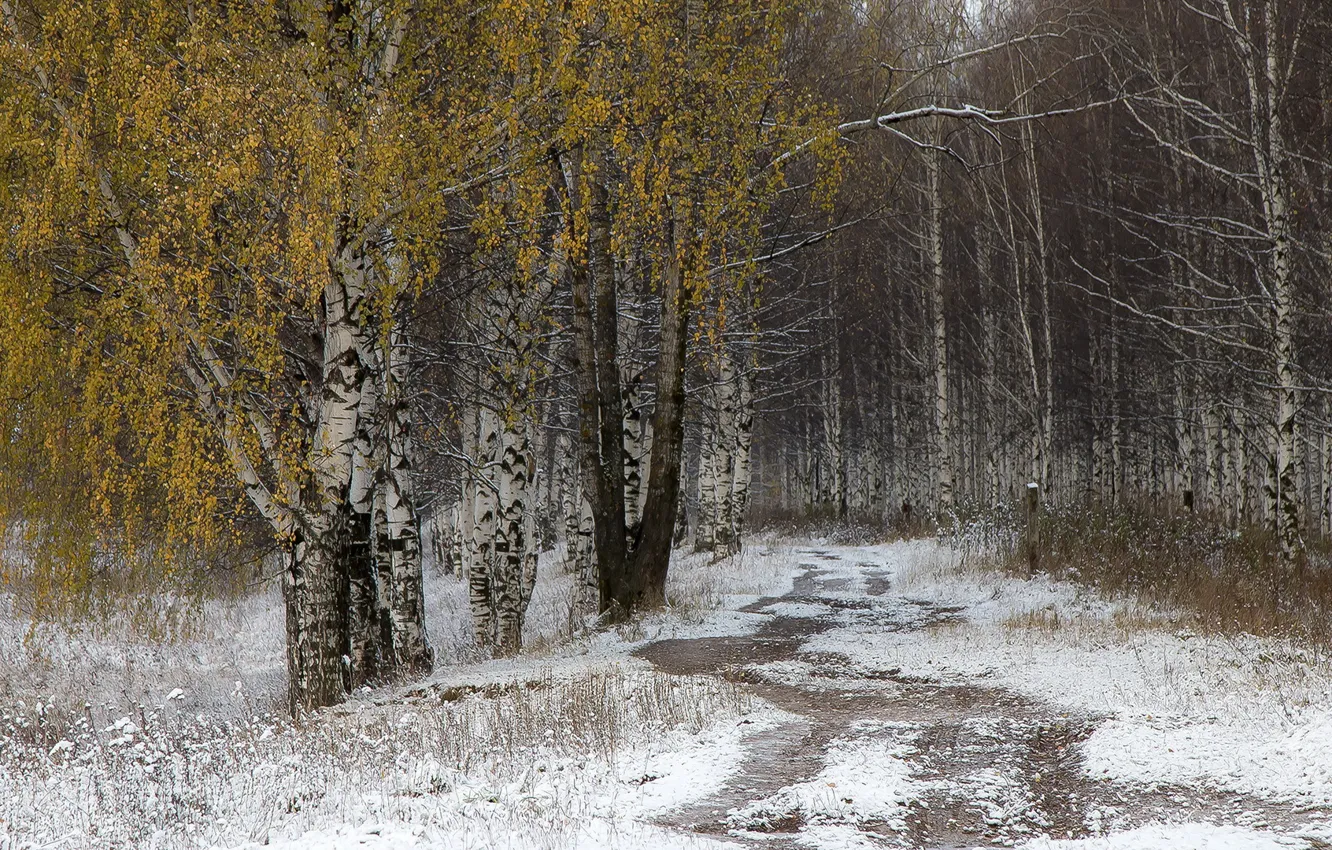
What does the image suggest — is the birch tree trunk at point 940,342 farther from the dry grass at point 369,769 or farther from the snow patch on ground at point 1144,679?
the dry grass at point 369,769

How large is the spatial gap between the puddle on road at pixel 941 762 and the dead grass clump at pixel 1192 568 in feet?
9.87

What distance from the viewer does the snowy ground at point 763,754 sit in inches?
189

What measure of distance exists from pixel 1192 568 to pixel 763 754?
347 inches

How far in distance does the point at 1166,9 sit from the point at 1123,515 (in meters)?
8.94

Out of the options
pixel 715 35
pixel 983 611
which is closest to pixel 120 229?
pixel 715 35

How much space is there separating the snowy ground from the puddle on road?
0.02 m

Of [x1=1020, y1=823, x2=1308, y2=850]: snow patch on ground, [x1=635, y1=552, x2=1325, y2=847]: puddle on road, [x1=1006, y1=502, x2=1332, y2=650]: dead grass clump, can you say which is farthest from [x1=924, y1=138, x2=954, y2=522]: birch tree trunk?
[x1=1020, y1=823, x2=1308, y2=850]: snow patch on ground

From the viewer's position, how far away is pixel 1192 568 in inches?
497

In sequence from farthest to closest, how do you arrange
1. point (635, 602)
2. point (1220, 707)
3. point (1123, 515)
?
1. point (1123, 515)
2. point (635, 602)
3. point (1220, 707)

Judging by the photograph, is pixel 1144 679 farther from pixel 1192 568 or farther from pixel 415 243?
pixel 415 243

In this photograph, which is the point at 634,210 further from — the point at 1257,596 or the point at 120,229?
the point at 1257,596

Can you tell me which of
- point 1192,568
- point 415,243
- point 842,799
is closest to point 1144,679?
point 842,799

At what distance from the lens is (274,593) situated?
24062 millimetres

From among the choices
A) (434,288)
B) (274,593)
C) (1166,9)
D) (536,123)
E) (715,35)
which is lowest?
(274,593)
